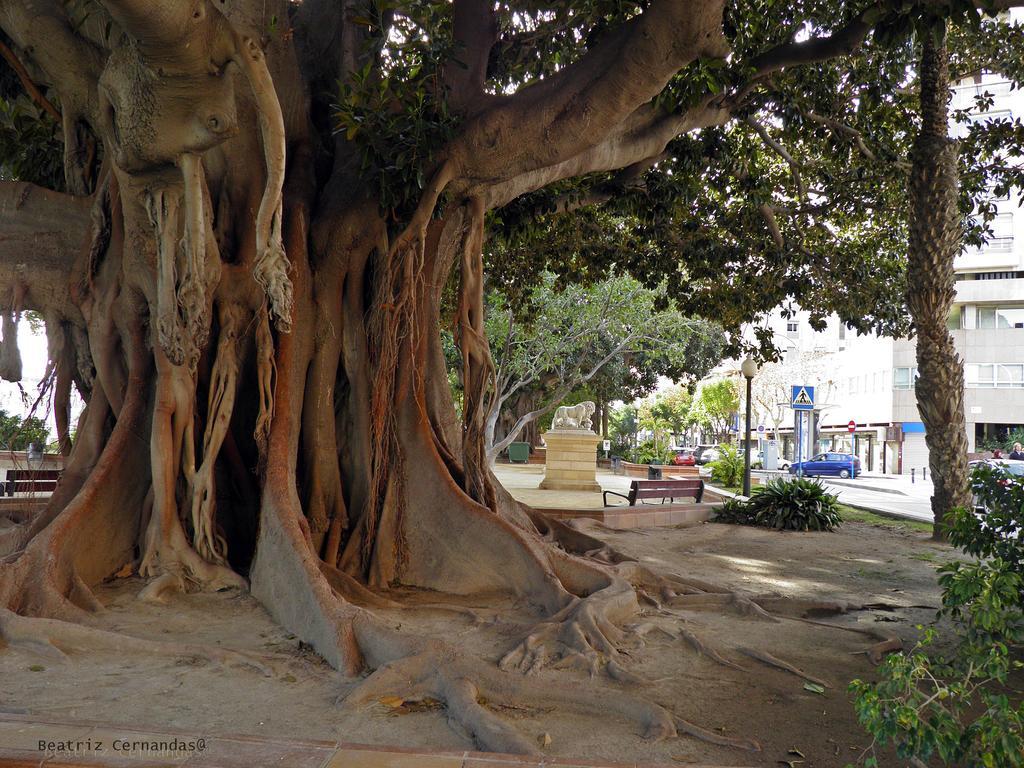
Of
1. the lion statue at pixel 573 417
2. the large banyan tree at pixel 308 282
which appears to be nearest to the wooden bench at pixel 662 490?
the large banyan tree at pixel 308 282

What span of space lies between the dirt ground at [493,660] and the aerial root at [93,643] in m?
0.05

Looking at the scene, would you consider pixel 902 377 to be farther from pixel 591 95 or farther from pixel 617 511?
pixel 591 95

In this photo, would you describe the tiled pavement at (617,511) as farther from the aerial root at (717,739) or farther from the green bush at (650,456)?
the green bush at (650,456)

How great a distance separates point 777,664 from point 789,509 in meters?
8.22

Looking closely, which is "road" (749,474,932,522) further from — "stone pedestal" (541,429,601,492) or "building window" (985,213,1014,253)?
"building window" (985,213,1014,253)

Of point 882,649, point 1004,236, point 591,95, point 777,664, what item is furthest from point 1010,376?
point 777,664

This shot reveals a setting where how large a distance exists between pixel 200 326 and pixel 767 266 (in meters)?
8.36

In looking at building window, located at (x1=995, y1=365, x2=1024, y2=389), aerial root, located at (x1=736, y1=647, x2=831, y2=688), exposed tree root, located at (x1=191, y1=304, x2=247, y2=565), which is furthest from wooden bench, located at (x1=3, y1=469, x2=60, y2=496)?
building window, located at (x1=995, y1=365, x2=1024, y2=389)

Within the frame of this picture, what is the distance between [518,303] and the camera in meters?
14.5

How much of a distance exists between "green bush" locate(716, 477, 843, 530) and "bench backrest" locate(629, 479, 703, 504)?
0.68 m

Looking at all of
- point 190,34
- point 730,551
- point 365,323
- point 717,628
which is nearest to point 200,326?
point 365,323

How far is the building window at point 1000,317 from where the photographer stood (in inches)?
1464

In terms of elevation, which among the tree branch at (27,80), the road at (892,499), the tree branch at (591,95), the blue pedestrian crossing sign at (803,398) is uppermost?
the tree branch at (27,80)

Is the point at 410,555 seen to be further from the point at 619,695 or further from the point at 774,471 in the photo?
the point at 774,471
